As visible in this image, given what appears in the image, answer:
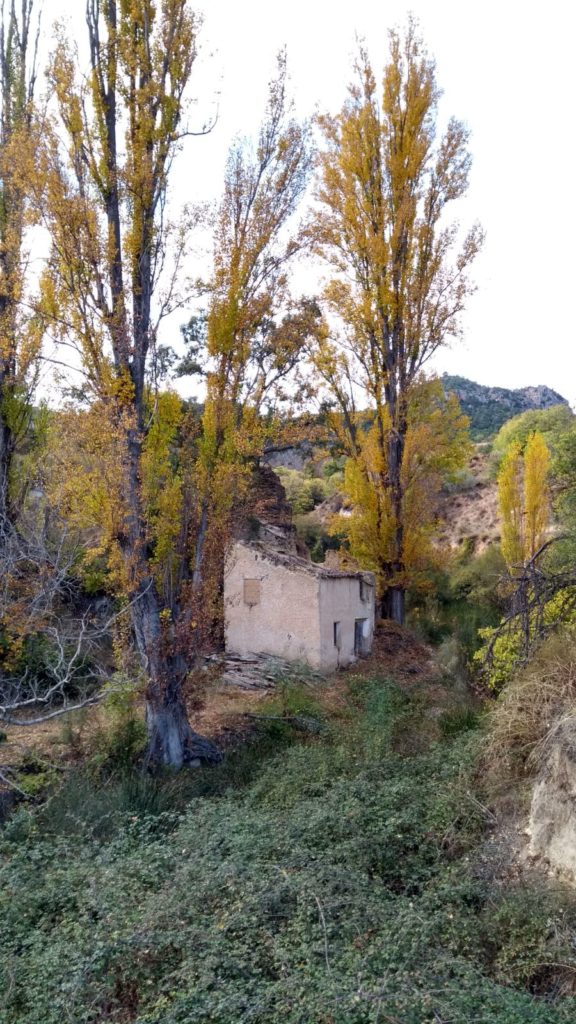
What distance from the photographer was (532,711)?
21.3 ft

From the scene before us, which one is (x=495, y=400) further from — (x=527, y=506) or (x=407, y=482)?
(x=407, y=482)

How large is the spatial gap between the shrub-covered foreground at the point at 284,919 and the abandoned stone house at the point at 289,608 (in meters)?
7.56

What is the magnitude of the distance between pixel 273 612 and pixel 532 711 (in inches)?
362

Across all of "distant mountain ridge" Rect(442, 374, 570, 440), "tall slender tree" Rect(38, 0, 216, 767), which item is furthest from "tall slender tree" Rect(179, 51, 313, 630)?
"distant mountain ridge" Rect(442, 374, 570, 440)

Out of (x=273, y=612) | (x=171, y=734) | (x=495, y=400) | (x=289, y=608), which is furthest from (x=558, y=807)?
(x=495, y=400)

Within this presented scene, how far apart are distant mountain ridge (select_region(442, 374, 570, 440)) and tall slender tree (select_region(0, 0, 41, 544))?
48484 mm

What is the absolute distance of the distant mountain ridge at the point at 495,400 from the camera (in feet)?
196

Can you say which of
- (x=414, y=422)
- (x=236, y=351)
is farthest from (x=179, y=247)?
(x=414, y=422)

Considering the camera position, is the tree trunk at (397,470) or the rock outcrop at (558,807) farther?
the tree trunk at (397,470)

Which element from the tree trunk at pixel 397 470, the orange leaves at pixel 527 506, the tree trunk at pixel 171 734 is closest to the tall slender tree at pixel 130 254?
the tree trunk at pixel 171 734

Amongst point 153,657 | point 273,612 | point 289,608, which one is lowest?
point 273,612

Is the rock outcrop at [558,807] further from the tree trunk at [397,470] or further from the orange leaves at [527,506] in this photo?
the orange leaves at [527,506]

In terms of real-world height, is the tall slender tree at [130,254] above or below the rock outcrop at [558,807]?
above

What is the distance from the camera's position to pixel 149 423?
1003 cm
